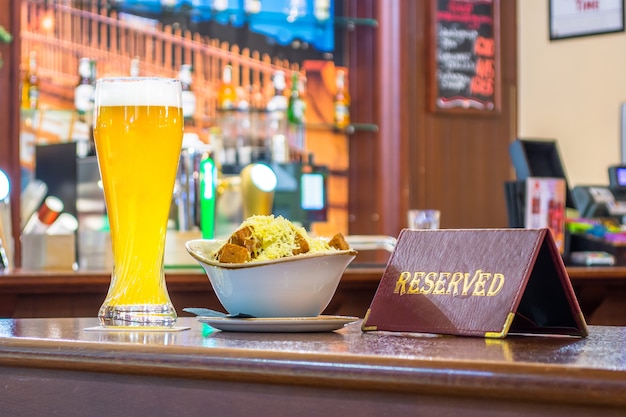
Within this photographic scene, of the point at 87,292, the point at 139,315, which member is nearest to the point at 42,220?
the point at 87,292

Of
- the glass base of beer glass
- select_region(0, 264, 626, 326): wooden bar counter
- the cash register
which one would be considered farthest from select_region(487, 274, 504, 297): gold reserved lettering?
the cash register

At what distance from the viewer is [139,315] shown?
106cm

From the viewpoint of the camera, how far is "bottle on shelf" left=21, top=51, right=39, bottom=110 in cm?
410

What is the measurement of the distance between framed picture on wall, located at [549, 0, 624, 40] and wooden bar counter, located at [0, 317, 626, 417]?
4432 mm

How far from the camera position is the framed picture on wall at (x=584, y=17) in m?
5.11

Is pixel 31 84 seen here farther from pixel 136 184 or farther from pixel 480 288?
pixel 480 288

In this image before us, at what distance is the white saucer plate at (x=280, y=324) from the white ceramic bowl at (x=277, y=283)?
4cm

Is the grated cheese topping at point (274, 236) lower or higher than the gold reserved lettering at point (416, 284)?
higher

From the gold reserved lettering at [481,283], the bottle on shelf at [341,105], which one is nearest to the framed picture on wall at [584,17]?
the bottle on shelf at [341,105]

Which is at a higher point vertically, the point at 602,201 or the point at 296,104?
the point at 296,104

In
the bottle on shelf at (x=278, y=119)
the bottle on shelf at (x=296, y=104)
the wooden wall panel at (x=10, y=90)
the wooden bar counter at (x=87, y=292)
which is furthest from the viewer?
the bottle on shelf at (x=296, y=104)

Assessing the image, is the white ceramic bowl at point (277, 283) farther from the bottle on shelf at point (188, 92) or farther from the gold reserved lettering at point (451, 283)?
the bottle on shelf at point (188, 92)

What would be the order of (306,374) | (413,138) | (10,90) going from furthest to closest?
1. (413,138)
2. (10,90)
3. (306,374)

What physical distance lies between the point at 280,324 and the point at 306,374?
219mm
